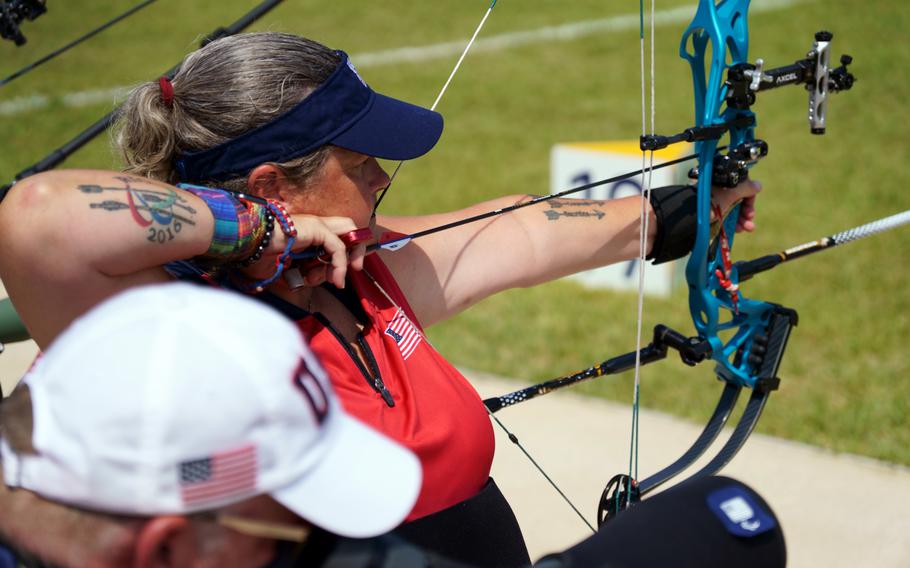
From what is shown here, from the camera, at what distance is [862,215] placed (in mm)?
5719

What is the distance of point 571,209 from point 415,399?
69 cm

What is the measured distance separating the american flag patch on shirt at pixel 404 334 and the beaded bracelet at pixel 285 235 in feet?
0.75

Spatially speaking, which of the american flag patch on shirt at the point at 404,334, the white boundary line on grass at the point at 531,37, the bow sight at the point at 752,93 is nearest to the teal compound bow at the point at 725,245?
the bow sight at the point at 752,93

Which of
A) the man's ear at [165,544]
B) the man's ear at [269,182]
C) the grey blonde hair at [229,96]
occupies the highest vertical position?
the grey blonde hair at [229,96]

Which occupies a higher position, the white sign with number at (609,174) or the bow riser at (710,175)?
the bow riser at (710,175)

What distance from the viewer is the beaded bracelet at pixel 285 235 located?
1.55 metres

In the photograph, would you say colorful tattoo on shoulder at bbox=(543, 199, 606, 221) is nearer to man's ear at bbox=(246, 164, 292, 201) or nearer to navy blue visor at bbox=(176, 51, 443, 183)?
navy blue visor at bbox=(176, 51, 443, 183)

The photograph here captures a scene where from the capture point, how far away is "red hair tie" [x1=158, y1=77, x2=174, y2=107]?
1.61 m

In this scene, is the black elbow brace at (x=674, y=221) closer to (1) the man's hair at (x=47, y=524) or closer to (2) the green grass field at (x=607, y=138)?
(2) the green grass field at (x=607, y=138)

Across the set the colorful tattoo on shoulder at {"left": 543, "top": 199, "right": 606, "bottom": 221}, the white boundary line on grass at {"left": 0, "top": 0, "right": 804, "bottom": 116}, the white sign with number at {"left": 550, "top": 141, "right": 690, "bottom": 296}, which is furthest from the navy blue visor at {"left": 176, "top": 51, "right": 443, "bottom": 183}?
the white boundary line on grass at {"left": 0, "top": 0, "right": 804, "bottom": 116}

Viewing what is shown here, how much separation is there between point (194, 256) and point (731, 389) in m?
1.28

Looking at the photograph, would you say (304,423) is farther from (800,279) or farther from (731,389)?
(800,279)

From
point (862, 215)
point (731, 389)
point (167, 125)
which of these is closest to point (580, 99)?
point (862, 215)

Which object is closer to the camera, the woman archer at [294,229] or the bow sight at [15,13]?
the woman archer at [294,229]
